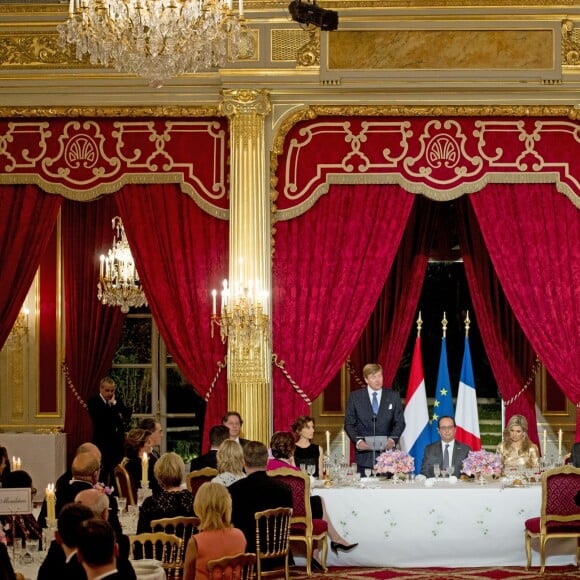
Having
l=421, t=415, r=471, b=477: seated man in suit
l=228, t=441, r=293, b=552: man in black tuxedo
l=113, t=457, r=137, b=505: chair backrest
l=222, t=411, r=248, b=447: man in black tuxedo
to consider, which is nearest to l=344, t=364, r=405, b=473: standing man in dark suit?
l=421, t=415, r=471, b=477: seated man in suit

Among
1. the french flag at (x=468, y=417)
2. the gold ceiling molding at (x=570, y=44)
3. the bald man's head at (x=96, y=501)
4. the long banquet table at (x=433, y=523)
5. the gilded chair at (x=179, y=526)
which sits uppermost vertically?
the gold ceiling molding at (x=570, y=44)

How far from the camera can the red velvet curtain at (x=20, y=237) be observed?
470 inches

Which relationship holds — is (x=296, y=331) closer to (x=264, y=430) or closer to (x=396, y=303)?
(x=264, y=430)

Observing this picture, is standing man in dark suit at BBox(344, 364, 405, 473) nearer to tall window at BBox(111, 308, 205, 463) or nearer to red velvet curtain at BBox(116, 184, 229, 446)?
A: red velvet curtain at BBox(116, 184, 229, 446)

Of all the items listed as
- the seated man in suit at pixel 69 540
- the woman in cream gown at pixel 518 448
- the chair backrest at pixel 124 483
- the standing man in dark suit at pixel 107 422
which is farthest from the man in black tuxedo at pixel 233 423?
the seated man in suit at pixel 69 540

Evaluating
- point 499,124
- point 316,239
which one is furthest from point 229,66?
point 499,124

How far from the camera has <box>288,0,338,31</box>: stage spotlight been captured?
10.6m

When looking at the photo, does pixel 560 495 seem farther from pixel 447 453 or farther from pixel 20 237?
pixel 20 237

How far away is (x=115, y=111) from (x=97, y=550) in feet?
25.0

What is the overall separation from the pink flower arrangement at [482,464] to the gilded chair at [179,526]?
3459 mm

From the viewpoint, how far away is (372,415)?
11164mm

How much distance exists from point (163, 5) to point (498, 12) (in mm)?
4430

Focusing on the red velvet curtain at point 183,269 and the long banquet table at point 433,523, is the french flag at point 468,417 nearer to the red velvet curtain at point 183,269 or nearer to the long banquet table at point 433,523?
the red velvet curtain at point 183,269

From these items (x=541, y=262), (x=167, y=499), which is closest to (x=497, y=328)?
(x=541, y=262)
